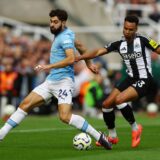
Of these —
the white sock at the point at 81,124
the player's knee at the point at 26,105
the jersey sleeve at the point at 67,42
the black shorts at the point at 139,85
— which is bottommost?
the white sock at the point at 81,124

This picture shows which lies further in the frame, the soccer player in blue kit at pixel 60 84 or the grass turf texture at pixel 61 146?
the soccer player in blue kit at pixel 60 84

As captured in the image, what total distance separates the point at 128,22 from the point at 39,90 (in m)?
2.02

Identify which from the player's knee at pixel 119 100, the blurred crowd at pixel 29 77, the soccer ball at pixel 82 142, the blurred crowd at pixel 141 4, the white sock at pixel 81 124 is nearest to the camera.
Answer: the white sock at pixel 81 124

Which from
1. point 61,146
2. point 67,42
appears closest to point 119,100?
point 61,146

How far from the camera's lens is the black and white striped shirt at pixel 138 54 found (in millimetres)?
15102

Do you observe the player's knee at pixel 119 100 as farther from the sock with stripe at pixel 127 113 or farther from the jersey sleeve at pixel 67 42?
the jersey sleeve at pixel 67 42

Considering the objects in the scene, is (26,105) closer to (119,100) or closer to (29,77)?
(119,100)

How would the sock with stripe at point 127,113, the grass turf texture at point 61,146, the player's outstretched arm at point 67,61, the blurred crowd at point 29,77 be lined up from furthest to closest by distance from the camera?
1. the blurred crowd at point 29,77
2. the sock with stripe at point 127,113
3. the player's outstretched arm at point 67,61
4. the grass turf texture at point 61,146

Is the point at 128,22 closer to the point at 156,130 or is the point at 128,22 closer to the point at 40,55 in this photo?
the point at 156,130

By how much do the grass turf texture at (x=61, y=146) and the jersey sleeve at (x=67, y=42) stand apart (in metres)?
1.72

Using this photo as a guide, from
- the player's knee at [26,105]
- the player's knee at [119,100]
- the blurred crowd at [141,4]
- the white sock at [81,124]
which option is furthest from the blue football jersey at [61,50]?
the blurred crowd at [141,4]

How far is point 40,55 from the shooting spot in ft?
91.0

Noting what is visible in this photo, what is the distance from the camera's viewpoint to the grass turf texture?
42.4ft

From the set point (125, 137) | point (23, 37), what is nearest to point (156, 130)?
point (125, 137)
